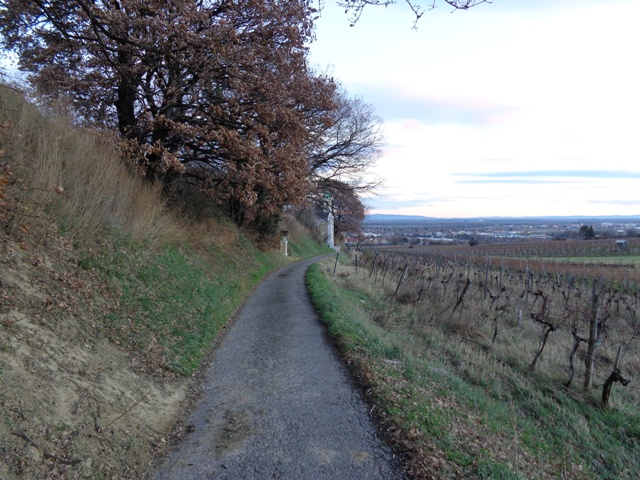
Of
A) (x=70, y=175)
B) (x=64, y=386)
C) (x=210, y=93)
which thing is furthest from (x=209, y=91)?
(x=64, y=386)

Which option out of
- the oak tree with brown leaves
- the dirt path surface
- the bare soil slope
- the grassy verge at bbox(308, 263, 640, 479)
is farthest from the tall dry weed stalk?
the grassy verge at bbox(308, 263, 640, 479)

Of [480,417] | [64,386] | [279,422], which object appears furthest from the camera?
[480,417]

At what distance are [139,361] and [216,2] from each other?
12.2 m

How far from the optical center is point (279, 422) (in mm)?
4664

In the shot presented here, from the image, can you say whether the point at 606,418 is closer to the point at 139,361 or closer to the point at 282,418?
the point at 282,418

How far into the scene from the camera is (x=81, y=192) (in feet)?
Result: 25.8

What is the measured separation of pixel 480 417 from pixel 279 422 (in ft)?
9.06

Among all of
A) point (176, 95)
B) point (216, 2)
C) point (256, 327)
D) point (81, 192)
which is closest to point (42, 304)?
point (81, 192)

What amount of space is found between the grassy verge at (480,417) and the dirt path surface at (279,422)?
379mm

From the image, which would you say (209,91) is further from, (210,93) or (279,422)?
(279,422)

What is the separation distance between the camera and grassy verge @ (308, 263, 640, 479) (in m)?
4.24

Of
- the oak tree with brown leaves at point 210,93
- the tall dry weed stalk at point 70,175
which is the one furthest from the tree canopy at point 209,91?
the tall dry weed stalk at point 70,175

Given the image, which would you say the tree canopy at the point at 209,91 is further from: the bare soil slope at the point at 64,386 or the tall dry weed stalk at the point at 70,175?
the bare soil slope at the point at 64,386

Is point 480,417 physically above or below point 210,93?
below
